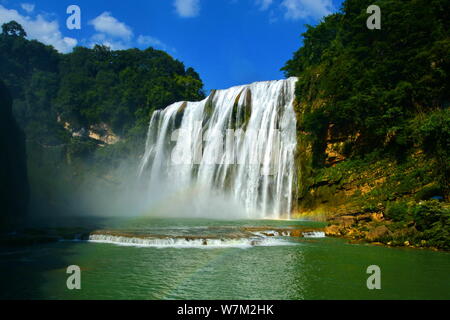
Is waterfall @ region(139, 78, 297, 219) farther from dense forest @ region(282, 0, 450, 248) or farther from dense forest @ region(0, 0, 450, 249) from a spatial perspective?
dense forest @ region(282, 0, 450, 248)

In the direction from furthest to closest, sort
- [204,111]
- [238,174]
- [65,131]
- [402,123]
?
[65,131]
[204,111]
[238,174]
[402,123]

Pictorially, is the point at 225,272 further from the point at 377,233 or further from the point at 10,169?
the point at 10,169

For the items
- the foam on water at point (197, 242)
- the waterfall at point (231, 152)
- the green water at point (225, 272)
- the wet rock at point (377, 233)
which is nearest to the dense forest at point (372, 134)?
the wet rock at point (377, 233)

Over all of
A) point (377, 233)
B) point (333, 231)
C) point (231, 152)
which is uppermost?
point (231, 152)

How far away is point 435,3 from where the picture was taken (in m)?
19.0

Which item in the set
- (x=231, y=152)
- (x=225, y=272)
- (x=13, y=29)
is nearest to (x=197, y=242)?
(x=225, y=272)

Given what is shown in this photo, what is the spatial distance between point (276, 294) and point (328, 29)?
3530 centimetres

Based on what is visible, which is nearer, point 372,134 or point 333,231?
point 333,231

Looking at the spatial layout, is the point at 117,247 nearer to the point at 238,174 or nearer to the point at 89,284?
the point at 89,284

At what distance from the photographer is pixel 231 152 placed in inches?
1105

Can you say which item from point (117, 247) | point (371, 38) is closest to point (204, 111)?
point (371, 38)

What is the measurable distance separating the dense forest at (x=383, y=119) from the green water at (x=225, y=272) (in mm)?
4302

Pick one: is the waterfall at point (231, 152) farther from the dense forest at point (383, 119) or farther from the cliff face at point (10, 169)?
the cliff face at point (10, 169)

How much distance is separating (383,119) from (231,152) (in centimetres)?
1243
